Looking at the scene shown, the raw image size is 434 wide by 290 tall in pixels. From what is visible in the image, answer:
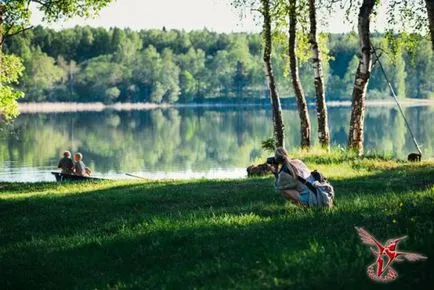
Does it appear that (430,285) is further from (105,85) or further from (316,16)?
(105,85)

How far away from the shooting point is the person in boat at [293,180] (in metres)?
13.4

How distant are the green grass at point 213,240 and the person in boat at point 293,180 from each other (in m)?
0.36

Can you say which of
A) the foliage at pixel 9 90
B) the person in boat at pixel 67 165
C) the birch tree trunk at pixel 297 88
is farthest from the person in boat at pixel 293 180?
the foliage at pixel 9 90

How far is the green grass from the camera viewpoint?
801 cm

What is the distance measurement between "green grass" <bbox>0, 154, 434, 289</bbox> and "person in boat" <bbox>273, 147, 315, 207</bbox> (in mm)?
357

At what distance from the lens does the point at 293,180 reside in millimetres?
13469

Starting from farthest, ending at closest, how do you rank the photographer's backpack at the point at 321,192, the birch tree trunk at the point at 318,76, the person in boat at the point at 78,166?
the person in boat at the point at 78,166, the birch tree trunk at the point at 318,76, the photographer's backpack at the point at 321,192

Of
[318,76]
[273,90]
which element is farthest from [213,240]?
[273,90]

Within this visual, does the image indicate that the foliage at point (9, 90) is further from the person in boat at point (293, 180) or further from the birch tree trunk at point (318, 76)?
the person in boat at point (293, 180)

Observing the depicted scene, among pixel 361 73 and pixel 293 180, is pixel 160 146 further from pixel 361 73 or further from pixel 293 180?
pixel 293 180

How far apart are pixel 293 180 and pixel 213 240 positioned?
320cm

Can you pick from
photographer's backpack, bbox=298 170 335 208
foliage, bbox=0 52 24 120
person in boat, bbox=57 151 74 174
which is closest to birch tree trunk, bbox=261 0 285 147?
person in boat, bbox=57 151 74 174

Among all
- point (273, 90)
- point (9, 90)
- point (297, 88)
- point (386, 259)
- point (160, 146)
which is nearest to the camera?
point (386, 259)

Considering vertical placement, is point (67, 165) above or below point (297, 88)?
below
